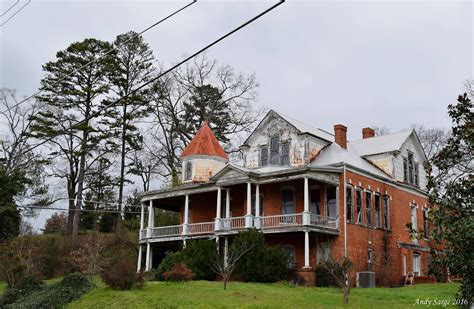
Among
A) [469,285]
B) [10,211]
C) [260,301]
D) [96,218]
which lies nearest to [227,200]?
[10,211]

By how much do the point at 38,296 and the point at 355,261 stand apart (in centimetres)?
1547

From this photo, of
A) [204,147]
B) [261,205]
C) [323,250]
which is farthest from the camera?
[204,147]

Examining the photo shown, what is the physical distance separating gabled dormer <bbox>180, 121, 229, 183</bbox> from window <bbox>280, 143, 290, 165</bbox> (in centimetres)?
552

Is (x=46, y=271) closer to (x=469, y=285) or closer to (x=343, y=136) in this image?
(x=343, y=136)

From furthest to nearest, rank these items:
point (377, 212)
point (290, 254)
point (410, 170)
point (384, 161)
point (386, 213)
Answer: point (410, 170) < point (384, 161) < point (386, 213) < point (377, 212) < point (290, 254)

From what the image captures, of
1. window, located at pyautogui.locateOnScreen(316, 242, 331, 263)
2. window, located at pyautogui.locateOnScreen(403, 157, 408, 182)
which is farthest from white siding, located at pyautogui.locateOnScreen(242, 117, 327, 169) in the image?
window, located at pyautogui.locateOnScreen(403, 157, 408, 182)

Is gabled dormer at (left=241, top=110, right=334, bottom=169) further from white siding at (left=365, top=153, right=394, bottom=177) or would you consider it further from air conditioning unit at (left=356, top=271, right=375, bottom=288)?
air conditioning unit at (left=356, top=271, right=375, bottom=288)

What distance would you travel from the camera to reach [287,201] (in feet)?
102

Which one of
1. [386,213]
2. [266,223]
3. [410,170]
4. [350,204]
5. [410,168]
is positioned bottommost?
[266,223]

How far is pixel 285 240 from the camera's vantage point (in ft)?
98.8

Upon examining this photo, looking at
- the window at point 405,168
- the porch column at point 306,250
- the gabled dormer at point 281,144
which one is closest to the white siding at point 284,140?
the gabled dormer at point 281,144

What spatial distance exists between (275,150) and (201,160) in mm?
5707

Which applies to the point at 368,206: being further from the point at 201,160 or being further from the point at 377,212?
the point at 201,160

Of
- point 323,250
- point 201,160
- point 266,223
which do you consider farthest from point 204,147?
point 323,250
